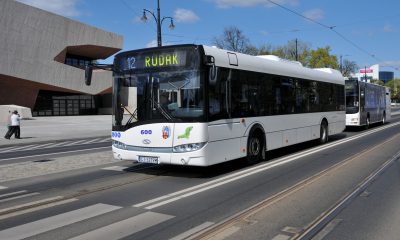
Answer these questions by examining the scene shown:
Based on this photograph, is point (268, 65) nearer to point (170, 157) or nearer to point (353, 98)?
point (170, 157)

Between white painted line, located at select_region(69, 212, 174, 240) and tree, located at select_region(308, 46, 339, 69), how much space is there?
2725 inches

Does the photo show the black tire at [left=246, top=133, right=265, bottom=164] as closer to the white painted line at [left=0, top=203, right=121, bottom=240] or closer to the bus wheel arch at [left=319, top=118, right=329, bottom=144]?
the white painted line at [left=0, top=203, right=121, bottom=240]

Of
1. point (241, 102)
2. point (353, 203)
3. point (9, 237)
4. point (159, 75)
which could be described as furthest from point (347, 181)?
point (9, 237)

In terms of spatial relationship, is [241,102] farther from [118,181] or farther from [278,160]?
[118,181]

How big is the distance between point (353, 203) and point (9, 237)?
16.6 feet

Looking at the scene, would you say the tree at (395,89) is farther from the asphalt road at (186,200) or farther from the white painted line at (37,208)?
the white painted line at (37,208)

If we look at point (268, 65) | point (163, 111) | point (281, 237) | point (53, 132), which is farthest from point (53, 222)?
point (53, 132)

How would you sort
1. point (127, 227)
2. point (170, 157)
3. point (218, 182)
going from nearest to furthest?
1. point (127, 227)
2. point (218, 182)
3. point (170, 157)

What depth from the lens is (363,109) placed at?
82.4 feet

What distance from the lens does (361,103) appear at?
24.9 metres

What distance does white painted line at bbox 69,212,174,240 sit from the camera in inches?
207

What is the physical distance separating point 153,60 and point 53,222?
462 centimetres

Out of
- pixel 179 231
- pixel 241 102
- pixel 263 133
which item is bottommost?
pixel 179 231

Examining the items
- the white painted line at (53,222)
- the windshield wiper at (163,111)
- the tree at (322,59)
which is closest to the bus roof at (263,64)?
the windshield wiper at (163,111)
